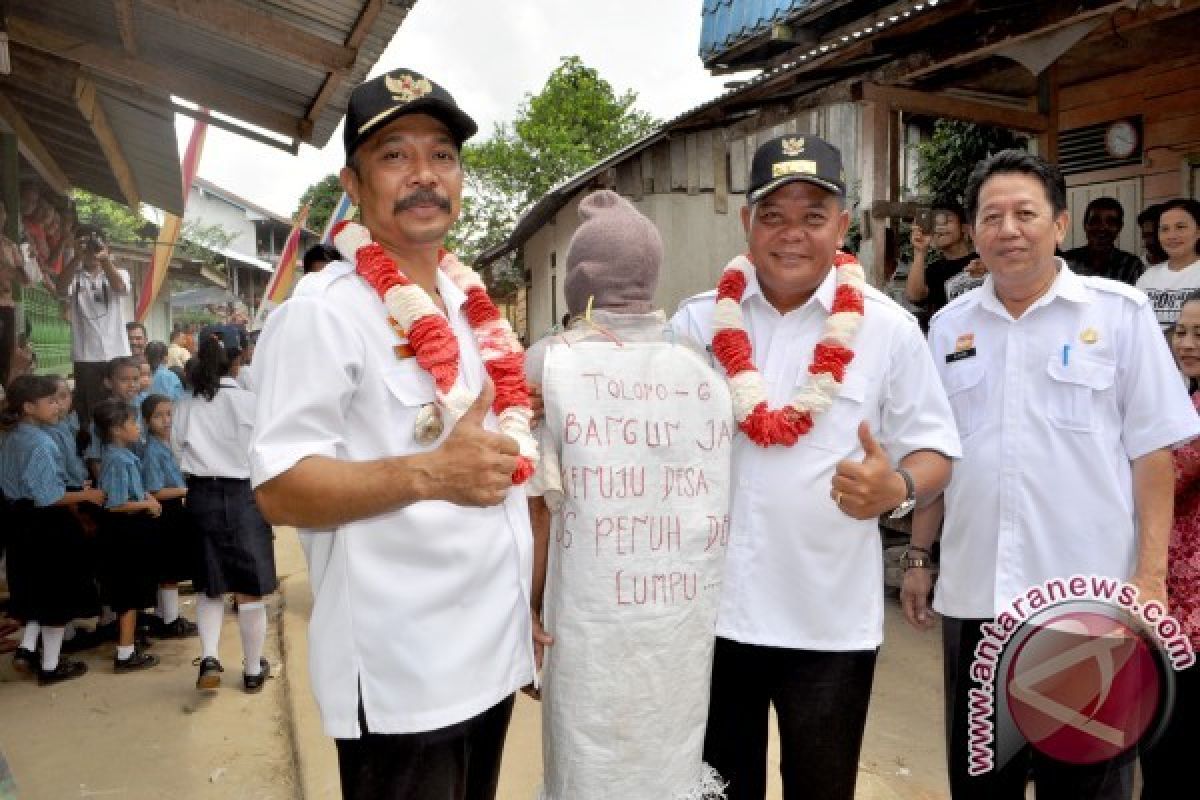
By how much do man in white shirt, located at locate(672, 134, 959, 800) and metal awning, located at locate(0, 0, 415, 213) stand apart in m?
2.50

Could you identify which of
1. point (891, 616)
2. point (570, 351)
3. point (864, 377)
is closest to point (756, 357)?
point (864, 377)

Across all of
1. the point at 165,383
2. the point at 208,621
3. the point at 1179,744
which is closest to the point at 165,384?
the point at 165,383

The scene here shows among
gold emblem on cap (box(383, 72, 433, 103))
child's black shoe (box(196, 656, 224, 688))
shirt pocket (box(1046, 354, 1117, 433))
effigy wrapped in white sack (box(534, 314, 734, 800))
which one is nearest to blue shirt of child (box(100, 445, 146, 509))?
child's black shoe (box(196, 656, 224, 688))

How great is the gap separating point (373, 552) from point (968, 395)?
1.70m

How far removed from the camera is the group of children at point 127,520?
4.82 metres

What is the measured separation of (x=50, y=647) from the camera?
493cm

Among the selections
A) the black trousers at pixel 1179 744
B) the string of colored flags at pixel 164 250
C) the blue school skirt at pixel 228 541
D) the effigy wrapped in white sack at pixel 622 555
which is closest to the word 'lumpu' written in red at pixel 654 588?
the effigy wrapped in white sack at pixel 622 555

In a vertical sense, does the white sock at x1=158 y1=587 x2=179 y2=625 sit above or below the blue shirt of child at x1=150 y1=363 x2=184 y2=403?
below

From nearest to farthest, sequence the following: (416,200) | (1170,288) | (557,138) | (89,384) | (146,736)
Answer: (416,200), (146,736), (1170,288), (89,384), (557,138)

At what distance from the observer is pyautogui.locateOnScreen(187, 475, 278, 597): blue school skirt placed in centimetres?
476

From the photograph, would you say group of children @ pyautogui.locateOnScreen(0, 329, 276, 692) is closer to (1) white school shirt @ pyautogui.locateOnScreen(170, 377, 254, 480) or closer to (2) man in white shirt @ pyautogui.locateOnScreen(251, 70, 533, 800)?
(1) white school shirt @ pyautogui.locateOnScreen(170, 377, 254, 480)

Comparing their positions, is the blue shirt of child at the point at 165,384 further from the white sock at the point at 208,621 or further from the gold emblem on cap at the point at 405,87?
the gold emblem on cap at the point at 405,87

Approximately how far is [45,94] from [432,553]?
20.3 ft

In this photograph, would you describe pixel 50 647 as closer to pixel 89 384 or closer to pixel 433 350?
pixel 89 384
